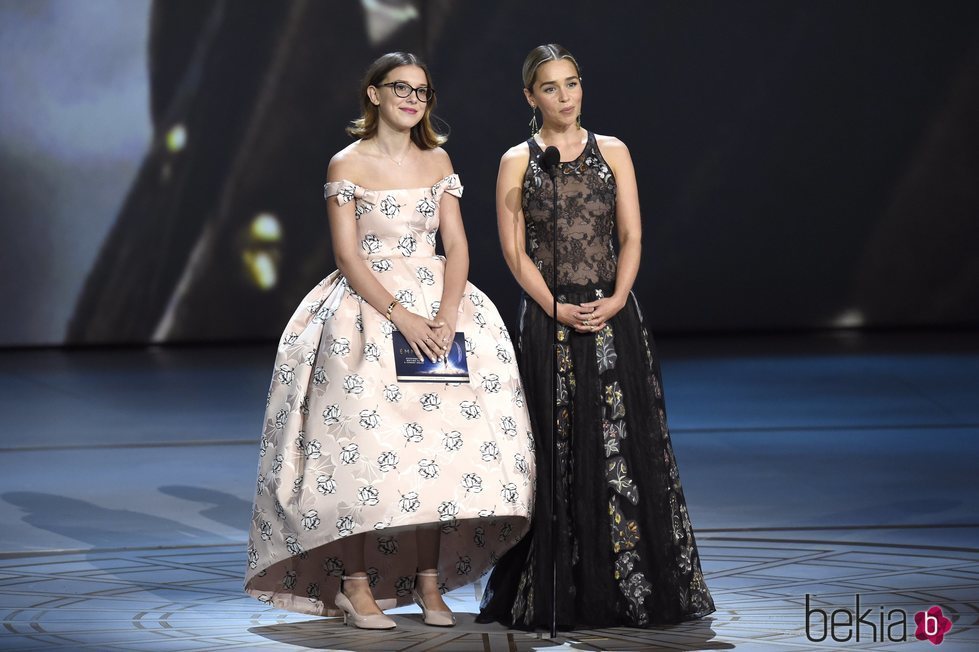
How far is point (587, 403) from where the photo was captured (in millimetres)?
4016

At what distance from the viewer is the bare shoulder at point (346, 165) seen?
409 cm

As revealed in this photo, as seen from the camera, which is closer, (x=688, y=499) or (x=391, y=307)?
(x=391, y=307)

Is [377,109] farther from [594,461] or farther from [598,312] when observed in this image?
[594,461]

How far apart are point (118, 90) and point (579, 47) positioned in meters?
3.68

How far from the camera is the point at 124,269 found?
12.1 meters

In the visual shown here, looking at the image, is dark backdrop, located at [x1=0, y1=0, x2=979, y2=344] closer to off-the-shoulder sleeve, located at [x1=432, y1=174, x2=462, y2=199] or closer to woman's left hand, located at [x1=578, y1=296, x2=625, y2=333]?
off-the-shoulder sleeve, located at [x1=432, y1=174, x2=462, y2=199]

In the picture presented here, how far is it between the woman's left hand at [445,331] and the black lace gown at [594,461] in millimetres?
225

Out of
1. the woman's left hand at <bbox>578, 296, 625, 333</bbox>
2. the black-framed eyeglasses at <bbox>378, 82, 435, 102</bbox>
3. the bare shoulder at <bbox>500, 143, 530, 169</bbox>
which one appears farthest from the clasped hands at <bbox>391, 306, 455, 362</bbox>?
the black-framed eyeglasses at <bbox>378, 82, 435, 102</bbox>

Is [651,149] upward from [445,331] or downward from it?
upward

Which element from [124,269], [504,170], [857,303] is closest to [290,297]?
[124,269]

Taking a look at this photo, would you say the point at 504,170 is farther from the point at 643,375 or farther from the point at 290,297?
the point at 290,297

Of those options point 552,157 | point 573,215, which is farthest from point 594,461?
point 552,157

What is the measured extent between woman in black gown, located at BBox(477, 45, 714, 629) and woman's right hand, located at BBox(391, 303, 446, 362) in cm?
28

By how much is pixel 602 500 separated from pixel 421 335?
63cm
